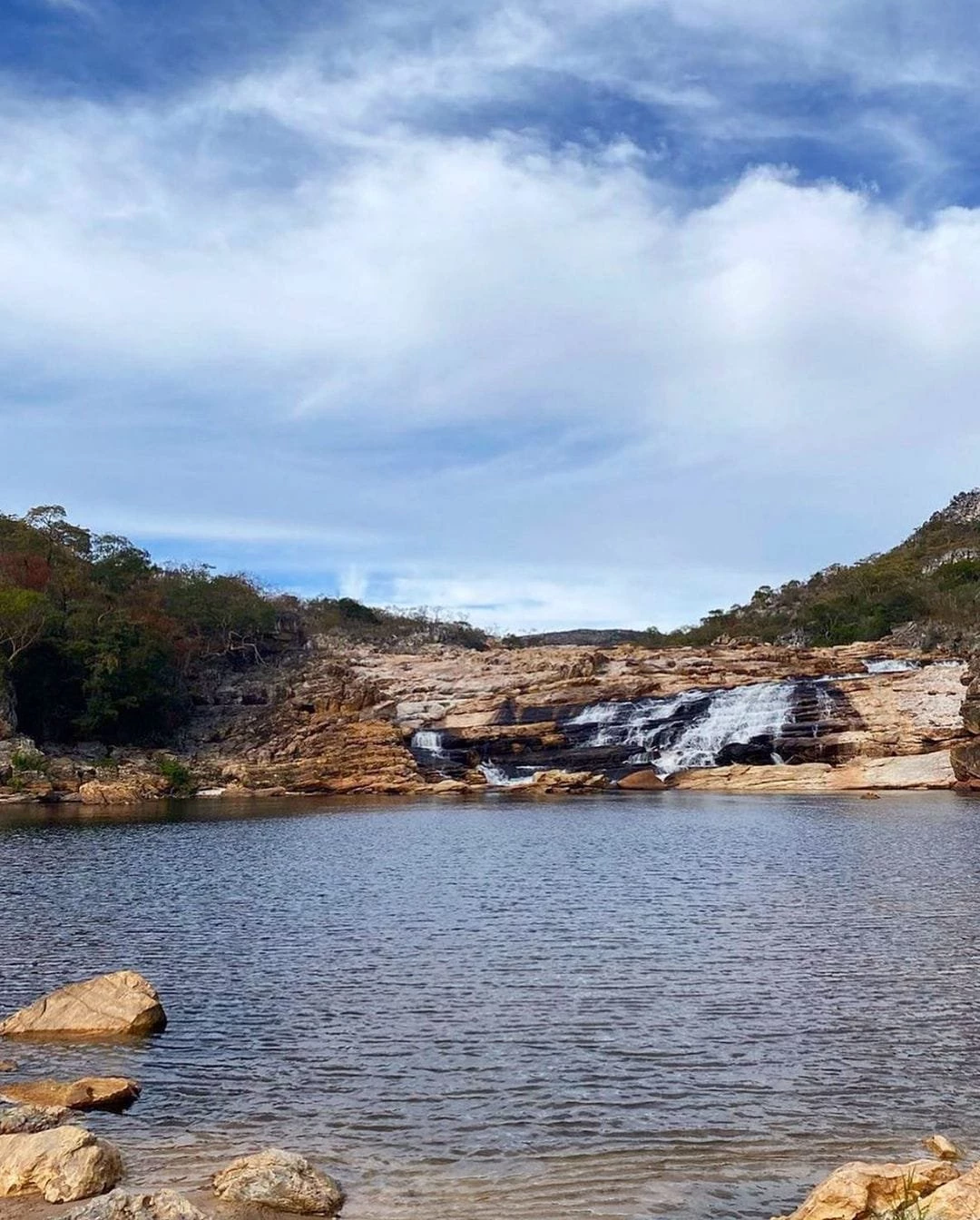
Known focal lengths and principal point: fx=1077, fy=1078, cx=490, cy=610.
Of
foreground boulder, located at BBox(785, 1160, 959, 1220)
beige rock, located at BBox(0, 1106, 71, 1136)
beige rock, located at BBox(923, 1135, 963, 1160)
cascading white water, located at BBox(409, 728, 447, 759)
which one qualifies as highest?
cascading white water, located at BBox(409, 728, 447, 759)

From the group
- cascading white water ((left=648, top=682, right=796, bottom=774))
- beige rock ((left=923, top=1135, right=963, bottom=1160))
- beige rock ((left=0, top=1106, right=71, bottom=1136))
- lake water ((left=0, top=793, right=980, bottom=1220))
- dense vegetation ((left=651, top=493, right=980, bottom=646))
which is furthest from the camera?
dense vegetation ((left=651, top=493, right=980, bottom=646))

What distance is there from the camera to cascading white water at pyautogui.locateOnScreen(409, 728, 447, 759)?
76.9 metres

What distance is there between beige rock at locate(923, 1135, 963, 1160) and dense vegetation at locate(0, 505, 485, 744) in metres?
71.4

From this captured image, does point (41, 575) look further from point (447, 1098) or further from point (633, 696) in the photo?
point (447, 1098)

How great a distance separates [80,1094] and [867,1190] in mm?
9095

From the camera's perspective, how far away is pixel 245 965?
2016 centimetres

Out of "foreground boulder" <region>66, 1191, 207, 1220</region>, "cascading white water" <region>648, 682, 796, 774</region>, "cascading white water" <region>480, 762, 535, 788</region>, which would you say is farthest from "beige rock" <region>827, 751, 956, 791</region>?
"foreground boulder" <region>66, 1191, 207, 1220</region>

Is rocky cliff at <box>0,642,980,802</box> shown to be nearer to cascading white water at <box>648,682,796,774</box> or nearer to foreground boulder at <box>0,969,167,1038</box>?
cascading white water at <box>648,682,796,774</box>

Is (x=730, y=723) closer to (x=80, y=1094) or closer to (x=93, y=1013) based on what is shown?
(x=93, y=1013)

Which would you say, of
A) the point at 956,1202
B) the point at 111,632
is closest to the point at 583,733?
the point at 111,632

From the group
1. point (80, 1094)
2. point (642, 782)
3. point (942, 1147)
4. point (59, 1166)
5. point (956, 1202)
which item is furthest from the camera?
point (642, 782)

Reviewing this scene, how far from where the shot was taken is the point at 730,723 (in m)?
70.7

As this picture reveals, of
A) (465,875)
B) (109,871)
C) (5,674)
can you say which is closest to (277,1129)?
(465,875)

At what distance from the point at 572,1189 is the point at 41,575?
8415cm
